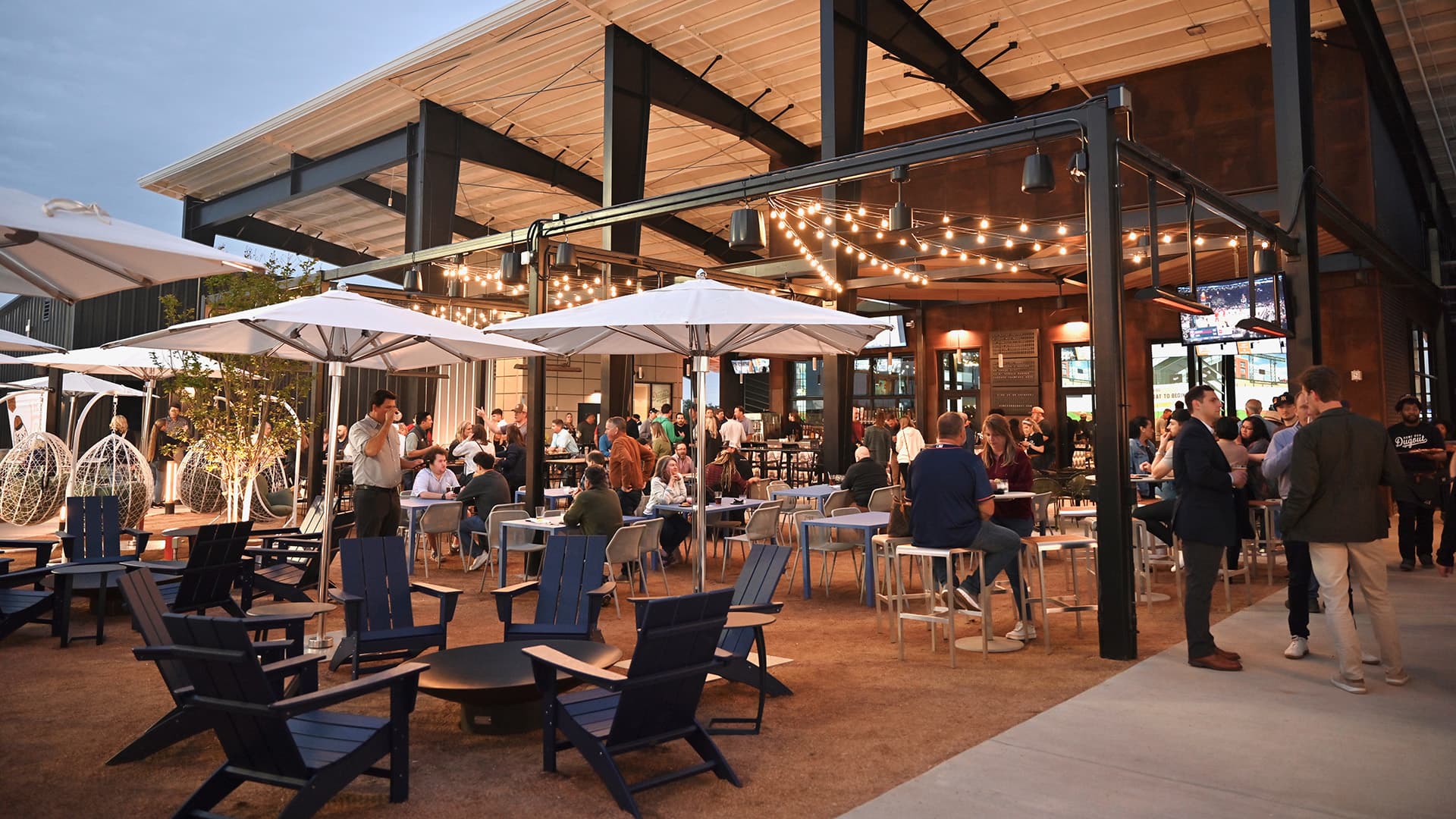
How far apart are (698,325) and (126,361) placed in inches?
352

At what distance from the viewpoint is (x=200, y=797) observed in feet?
9.91

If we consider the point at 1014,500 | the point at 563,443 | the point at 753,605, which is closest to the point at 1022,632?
the point at 1014,500

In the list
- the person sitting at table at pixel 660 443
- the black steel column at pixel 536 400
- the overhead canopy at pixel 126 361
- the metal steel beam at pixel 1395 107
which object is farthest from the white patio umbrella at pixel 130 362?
the metal steel beam at pixel 1395 107

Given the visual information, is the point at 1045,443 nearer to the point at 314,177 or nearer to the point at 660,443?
the point at 660,443

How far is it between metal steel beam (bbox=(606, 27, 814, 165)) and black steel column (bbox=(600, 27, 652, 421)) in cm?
2

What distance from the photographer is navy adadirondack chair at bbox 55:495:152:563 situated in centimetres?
680

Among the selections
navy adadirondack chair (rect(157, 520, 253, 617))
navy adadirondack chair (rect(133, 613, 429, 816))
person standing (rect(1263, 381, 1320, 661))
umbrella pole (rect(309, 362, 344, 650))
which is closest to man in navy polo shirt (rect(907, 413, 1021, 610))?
person standing (rect(1263, 381, 1320, 661))

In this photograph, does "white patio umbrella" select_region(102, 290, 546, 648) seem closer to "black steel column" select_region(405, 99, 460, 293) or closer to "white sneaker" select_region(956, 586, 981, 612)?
"white sneaker" select_region(956, 586, 981, 612)

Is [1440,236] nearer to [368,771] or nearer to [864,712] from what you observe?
[864,712]

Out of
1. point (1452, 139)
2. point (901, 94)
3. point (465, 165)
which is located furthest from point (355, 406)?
point (1452, 139)

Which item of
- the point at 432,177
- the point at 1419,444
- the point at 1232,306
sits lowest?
the point at 1419,444

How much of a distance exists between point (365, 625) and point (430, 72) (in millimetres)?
11773

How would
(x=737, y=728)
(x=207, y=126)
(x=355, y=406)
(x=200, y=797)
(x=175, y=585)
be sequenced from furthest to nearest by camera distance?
(x=207, y=126) < (x=355, y=406) < (x=175, y=585) < (x=737, y=728) < (x=200, y=797)

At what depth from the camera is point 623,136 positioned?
1315 cm
